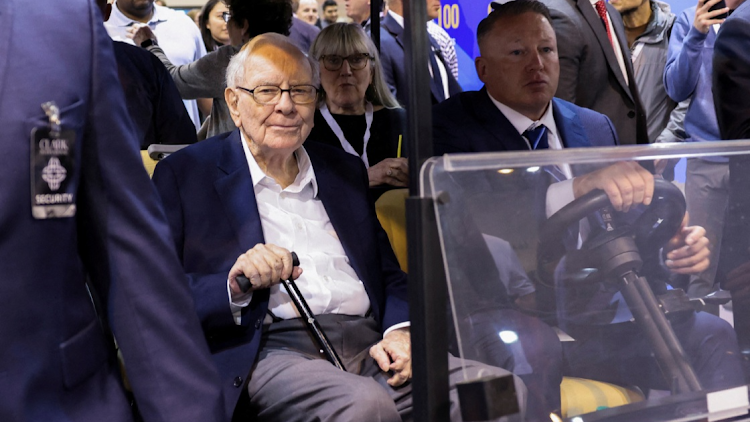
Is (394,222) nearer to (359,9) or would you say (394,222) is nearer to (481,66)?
(481,66)

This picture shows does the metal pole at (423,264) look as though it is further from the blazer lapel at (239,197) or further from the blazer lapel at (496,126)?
the blazer lapel at (496,126)

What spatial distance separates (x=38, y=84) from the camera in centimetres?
103

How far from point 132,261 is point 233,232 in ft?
2.96

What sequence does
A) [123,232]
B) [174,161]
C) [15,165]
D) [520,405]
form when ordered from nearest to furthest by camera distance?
[15,165] < [123,232] < [520,405] < [174,161]

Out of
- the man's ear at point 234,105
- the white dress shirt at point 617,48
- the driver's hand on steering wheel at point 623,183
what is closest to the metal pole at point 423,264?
the driver's hand on steering wheel at point 623,183

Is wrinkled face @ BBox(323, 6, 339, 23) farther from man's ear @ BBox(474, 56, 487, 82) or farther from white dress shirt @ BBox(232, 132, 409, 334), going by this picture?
white dress shirt @ BBox(232, 132, 409, 334)

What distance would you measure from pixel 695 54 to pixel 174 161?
8.72 feet

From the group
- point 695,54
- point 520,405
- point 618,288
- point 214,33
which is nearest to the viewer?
point 520,405

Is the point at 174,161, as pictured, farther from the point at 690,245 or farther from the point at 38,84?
the point at 690,245

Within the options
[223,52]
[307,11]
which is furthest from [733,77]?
[307,11]

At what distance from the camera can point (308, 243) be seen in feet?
7.05

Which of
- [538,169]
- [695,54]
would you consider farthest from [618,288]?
[695,54]

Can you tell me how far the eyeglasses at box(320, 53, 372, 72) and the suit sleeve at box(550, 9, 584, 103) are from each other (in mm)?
808

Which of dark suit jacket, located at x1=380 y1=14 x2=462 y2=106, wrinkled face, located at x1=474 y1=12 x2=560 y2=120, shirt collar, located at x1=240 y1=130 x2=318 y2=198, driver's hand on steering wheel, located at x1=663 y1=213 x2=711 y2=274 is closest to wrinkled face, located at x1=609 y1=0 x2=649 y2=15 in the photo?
dark suit jacket, located at x1=380 y1=14 x2=462 y2=106
